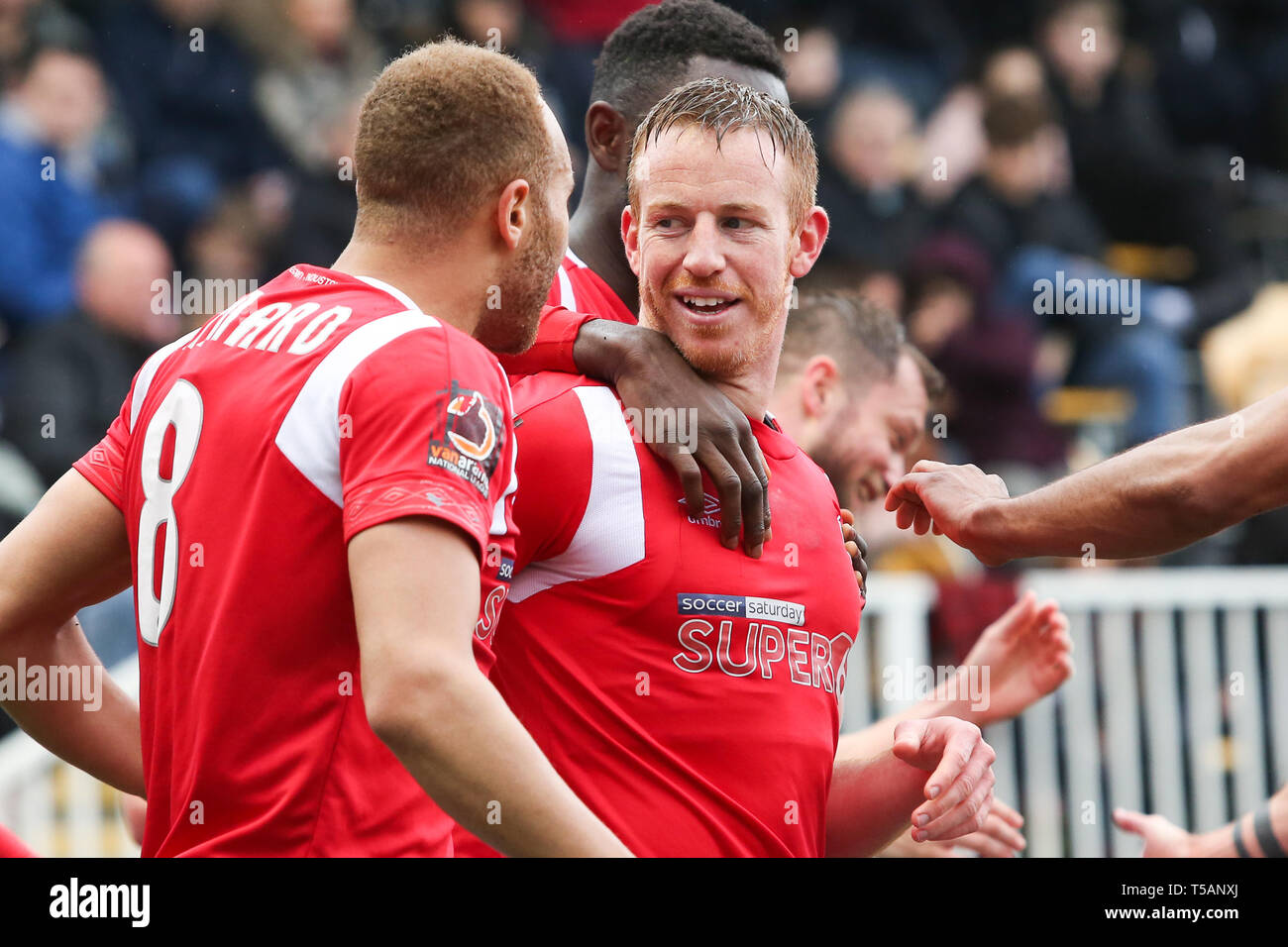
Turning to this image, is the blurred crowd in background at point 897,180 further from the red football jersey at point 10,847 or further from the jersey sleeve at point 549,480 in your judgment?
the jersey sleeve at point 549,480

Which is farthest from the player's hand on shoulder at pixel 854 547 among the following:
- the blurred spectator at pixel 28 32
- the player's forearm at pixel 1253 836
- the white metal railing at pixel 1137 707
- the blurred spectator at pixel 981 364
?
the blurred spectator at pixel 28 32

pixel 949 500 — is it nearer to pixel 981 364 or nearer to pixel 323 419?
pixel 323 419

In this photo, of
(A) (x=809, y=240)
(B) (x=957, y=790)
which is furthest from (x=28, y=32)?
(B) (x=957, y=790)

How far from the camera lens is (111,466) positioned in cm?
282

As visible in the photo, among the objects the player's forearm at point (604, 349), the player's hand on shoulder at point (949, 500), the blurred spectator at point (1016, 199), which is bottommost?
the player's hand on shoulder at point (949, 500)

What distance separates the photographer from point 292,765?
2432 millimetres

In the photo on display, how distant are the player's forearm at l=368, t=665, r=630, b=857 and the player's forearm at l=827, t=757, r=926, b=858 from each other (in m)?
1.39

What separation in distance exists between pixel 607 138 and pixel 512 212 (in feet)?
5.00

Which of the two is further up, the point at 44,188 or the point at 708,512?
the point at 44,188

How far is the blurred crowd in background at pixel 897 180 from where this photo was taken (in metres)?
7.96

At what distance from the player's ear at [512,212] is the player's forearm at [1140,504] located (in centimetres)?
137

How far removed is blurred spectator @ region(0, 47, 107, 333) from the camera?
26.2ft

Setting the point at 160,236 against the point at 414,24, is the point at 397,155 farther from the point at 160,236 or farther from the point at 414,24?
the point at 414,24

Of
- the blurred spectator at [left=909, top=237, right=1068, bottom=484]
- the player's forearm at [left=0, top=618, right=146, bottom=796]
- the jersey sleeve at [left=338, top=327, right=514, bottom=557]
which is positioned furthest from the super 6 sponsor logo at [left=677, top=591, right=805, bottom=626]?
the blurred spectator at [left=909, top=237, right=1068, bottom=484]
